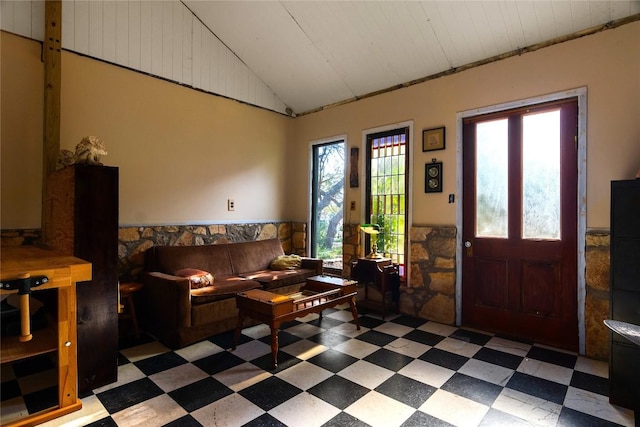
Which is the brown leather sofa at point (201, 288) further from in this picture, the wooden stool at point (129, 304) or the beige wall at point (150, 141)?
Answer: the beige wall at point (150, 141)

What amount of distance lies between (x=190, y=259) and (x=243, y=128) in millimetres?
1945

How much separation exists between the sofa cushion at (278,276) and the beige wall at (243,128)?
3.14ft

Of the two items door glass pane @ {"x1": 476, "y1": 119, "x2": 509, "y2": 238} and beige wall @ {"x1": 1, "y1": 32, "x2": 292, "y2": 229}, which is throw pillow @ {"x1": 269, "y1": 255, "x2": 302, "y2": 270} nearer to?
beige wall @ {"x1": 1, "y1": 32, "x2": 292, "y2": 229}

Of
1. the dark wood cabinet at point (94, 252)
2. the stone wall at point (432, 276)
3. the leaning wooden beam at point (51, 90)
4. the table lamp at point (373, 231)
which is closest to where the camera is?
the dark wood cabinet at point (94, 252)

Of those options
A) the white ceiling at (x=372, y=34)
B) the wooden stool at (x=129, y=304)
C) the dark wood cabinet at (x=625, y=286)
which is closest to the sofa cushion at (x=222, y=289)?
the wooden stool at (x=129, y=304)

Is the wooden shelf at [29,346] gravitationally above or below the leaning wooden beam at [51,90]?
below

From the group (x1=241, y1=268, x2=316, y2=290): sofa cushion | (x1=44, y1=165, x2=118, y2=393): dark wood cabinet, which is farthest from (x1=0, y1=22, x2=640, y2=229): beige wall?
(x1=44, y1=165, x2=118, y2=393): dark wood cabinet

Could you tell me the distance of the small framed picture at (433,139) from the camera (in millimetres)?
3740

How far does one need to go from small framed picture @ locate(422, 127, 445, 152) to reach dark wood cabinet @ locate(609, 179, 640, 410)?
1700 mm

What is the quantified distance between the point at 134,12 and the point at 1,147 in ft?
6.12

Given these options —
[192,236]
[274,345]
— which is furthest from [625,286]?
[192,236]

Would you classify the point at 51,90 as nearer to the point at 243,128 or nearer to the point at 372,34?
the point at 243,128

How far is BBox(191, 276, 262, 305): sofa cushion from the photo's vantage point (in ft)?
10.1

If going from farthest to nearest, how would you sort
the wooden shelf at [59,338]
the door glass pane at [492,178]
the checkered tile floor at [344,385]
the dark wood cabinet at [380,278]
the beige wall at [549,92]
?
the dark wood cabinet at [380,278]
the door glass pane at [492,178]
the beige wall at [549,92]
the checkered tile floor at [344,385]
the wooden shelf at [59,338]
